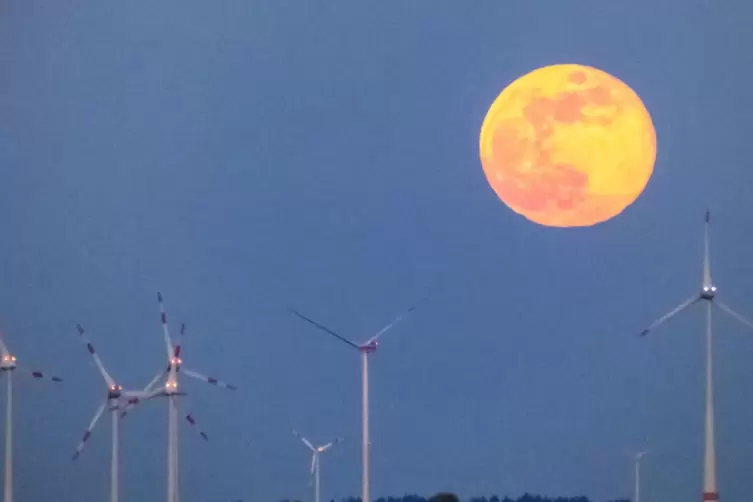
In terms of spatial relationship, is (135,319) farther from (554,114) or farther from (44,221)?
(554,114)

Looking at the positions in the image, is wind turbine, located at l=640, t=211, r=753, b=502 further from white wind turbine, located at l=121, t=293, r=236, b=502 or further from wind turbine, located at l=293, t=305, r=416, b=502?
white wind turbine, located at l=121, t=293, r=236, b=502

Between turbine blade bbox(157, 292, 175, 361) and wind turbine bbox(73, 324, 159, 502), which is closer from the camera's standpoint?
wind turbine bbox(73, 324, 159, 502)

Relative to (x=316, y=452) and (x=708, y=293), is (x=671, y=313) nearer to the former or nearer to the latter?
(x=708, y=293)

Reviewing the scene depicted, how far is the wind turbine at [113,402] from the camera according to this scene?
1308cm

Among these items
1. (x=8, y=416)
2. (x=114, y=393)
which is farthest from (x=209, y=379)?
(x=8, y=416)

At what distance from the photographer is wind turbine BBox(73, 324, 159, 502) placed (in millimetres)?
13084

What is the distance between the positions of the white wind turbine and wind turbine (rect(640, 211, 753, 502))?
18.5ft

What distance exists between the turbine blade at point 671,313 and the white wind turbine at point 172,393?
Result: 527 cm

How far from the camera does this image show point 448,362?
1514 centimetres

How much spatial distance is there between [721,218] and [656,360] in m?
1.94

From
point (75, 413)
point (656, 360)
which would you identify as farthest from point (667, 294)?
point (75, 413)

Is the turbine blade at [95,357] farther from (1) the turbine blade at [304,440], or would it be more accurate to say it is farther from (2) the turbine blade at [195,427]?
(1) the turbine blade at [304,440]

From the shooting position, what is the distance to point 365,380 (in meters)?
14.2

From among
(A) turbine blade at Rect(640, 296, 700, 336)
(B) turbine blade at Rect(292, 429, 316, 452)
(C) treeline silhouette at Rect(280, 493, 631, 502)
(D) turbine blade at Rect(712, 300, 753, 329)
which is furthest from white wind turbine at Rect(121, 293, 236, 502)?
(D) turbine blade at Rect(712, 300, 753, 329)
